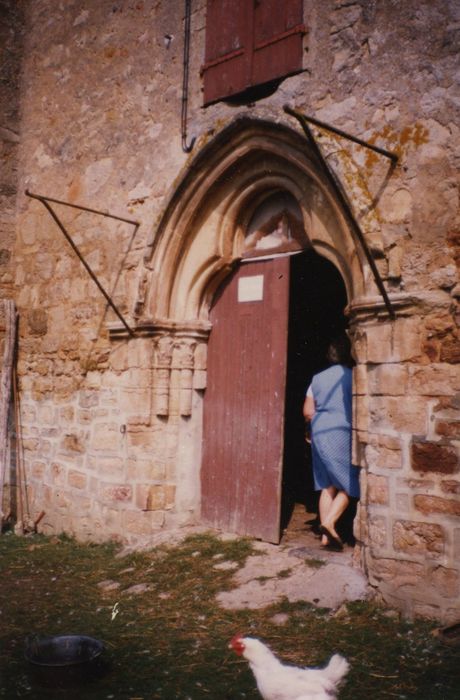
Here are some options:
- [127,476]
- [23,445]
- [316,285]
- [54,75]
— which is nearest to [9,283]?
[23,445]

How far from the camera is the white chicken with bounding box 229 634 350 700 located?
2584 mm

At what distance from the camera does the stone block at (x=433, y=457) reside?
3.72 m

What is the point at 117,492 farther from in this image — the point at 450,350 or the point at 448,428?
the point at 450,350

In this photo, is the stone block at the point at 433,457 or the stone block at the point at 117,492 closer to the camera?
the stone block at the point at 433,457

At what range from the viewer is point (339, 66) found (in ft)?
14.7

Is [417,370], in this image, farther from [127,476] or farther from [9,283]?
[9,283]

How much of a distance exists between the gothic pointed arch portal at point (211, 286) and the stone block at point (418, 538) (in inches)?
52.6

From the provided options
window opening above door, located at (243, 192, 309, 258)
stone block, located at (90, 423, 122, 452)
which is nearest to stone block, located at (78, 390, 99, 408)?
stone block, located at (90, 423, 122, 452)

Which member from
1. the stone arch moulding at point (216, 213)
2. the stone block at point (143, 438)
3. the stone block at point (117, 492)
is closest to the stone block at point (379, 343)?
the stone arch moulding at point (216, 213)

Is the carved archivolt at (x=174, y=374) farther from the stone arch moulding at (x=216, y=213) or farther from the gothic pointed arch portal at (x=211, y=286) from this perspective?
the stone arch moulding at (x=216, y=213)

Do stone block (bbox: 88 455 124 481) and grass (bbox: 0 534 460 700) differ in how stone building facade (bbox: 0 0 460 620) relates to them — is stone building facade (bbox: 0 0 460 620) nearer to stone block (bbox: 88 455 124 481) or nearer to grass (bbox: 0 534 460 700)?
stone block (bbox: 88 455 124 481)

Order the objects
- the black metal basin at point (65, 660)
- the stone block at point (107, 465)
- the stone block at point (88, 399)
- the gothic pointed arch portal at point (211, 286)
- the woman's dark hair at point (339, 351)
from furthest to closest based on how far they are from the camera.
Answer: the stone block at point (88, 399), the stone block at point (107, 465), the gothic pointed arch portal at point (211, 286), the woman's dark hair at point (339, 351), the black metal basin at point (65, 660)

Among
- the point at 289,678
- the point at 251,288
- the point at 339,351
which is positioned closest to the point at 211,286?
the point at 251,288

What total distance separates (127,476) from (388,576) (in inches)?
98.1
